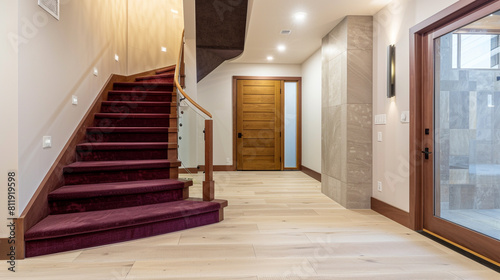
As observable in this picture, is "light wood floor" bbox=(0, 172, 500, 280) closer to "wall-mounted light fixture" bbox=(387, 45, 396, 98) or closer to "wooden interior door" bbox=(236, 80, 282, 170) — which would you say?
"wall-mounted light fixture" bbox=(387, 45, 396, 98)

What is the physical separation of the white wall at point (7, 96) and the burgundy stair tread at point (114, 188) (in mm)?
509

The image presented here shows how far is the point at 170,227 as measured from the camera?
2965mm

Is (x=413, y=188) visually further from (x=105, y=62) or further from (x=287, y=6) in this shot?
(x=105, y=62)

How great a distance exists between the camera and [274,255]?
243cm

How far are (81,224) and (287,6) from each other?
326cm

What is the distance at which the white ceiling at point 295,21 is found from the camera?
362 centimetres

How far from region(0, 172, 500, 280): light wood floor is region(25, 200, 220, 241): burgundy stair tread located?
0.17 metres

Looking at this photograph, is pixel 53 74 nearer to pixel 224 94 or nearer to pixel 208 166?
pixel 208 166

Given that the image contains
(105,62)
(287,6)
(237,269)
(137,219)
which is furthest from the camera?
(105,62)

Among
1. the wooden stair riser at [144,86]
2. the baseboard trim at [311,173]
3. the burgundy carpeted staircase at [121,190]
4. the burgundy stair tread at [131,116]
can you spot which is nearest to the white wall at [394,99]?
the burgundy carpeted staircase at [121,190]

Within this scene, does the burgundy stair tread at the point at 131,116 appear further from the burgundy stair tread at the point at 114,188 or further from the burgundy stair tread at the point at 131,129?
the burgundy stair tread at the point at 114,188

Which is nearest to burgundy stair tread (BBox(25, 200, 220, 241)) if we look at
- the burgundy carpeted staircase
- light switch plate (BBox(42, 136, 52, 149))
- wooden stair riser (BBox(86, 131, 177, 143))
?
the burgundy carpeted staircase

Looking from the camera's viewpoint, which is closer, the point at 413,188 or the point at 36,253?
the point at 36,253

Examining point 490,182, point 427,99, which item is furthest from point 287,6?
point 490,182
